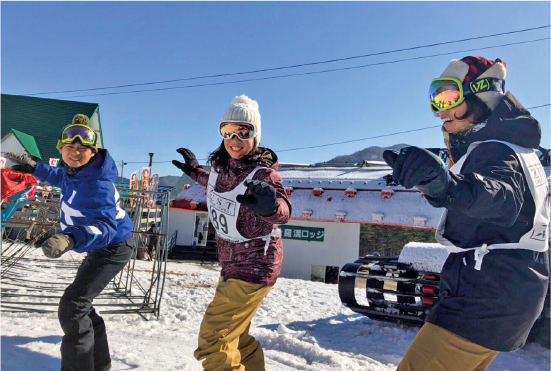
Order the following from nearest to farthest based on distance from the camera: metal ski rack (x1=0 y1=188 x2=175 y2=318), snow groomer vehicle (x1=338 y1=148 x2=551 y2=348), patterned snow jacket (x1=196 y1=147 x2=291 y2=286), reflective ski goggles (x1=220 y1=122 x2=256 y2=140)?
patterned snow jacket (x1=196 y1=147 x2=291 y2=286) < reflective ski goggles (x1=220 y1=122 x2=256 y2=140) < metal ski rack (x1=0 y1=188 x2=175 y2=318) < snow groomer vehicle (x1=338 y1=148 x2=551 y2=348)

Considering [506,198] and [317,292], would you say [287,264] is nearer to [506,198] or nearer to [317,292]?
[317,292]

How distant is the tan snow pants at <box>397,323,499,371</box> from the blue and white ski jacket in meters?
2.09

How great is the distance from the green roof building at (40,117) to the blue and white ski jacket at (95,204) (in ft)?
81.4

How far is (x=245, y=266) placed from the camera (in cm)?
239

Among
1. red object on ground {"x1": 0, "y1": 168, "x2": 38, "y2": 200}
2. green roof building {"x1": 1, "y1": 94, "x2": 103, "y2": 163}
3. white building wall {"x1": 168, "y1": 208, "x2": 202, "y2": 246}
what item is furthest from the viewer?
green roof building {"x1": 1, "y1": 94, "x2": 103, "y2": 163}

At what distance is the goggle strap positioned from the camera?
177cm

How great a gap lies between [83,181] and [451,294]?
2510mm

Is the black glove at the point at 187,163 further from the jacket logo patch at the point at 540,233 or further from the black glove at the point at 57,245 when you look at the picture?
the jacket logo patch at the point at 540,233

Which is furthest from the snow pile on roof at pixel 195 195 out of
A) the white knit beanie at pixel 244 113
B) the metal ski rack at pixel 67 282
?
the white knit beanie at pixel 244 113

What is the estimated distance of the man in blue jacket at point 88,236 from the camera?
2533 mm

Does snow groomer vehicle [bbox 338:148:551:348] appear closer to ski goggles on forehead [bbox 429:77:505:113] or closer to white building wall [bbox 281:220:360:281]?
ski goggles on forehead [bbox 429:77:505:113]

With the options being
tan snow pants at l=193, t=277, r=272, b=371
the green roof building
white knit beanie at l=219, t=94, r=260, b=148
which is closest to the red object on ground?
white knit beanie at l=219, t=94, r=260, b=148

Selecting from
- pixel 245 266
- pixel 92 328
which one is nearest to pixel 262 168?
pixel 245 266

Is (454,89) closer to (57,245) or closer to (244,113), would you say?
(244,113)
